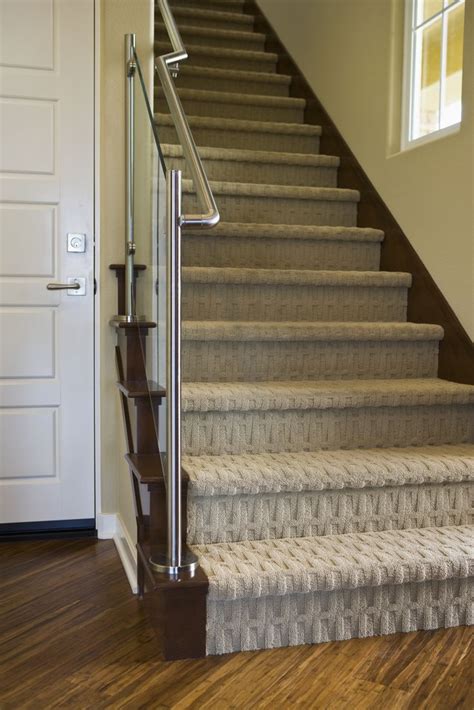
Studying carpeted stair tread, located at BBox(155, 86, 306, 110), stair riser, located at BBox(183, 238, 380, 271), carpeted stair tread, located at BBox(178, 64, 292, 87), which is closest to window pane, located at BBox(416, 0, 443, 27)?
stair riser, located at BBox(183, 238, 380, 271)

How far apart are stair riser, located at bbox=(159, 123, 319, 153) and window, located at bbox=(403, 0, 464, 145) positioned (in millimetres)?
825

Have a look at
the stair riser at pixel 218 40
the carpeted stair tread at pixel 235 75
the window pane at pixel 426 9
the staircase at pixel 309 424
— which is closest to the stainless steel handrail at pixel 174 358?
the staircase at pixel 309 424

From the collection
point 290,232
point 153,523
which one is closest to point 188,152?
point 153,523

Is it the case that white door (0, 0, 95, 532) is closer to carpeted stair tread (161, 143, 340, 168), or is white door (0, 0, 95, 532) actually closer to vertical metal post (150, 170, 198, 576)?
carpeted stair tread (161, 143, 340, 168)

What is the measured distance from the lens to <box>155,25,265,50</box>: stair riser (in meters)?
4.52

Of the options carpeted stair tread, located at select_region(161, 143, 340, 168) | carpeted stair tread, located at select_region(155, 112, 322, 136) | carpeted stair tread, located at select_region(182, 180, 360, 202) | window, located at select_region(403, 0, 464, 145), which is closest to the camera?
window, located at select_region(403, 0, 464, 145)

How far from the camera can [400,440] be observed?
2.48m

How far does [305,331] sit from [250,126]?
63.6 inches

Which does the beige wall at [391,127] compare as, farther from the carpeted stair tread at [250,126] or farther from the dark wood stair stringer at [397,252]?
the carpeted stair tread at [250,126]

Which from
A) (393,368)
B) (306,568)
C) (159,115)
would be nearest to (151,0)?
(159,115)

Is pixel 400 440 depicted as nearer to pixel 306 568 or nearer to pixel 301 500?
pixel 301 500

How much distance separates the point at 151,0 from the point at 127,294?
3.74ft

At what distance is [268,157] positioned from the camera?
3.55 meters

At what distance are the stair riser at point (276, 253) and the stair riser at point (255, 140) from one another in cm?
91
